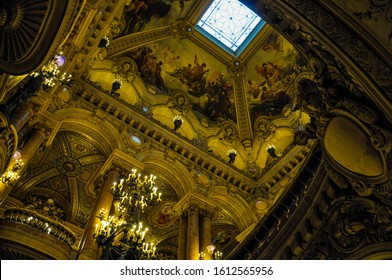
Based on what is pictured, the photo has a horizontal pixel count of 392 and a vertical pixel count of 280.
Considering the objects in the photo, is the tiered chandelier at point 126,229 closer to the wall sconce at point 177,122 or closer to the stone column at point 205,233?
the stone column at point 205,233

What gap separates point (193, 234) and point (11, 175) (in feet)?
17.9

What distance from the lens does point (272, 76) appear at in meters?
17.0

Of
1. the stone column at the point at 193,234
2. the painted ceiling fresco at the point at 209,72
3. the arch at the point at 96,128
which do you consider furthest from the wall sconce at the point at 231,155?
the arch at the point at 96,128

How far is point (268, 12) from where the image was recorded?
4625 millimetres

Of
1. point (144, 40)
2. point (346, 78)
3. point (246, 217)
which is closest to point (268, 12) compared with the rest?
point (346, 78)

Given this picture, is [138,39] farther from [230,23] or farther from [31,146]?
[31,146]

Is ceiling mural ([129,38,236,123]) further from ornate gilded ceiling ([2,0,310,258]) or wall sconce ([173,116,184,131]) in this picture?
wall sconce ([173,116,184,131])

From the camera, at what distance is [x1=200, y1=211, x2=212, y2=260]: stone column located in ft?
37.4

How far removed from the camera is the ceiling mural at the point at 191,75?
15.8 meters

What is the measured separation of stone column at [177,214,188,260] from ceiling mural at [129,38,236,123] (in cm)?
551

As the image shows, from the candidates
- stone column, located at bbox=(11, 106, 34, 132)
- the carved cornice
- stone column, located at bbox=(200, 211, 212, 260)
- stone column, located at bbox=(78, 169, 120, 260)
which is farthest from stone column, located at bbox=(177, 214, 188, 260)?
the carved cornice

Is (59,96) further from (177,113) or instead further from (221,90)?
(221,90)

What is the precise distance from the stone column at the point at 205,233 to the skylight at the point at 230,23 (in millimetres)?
8515

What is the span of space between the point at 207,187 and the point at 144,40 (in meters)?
6.59
